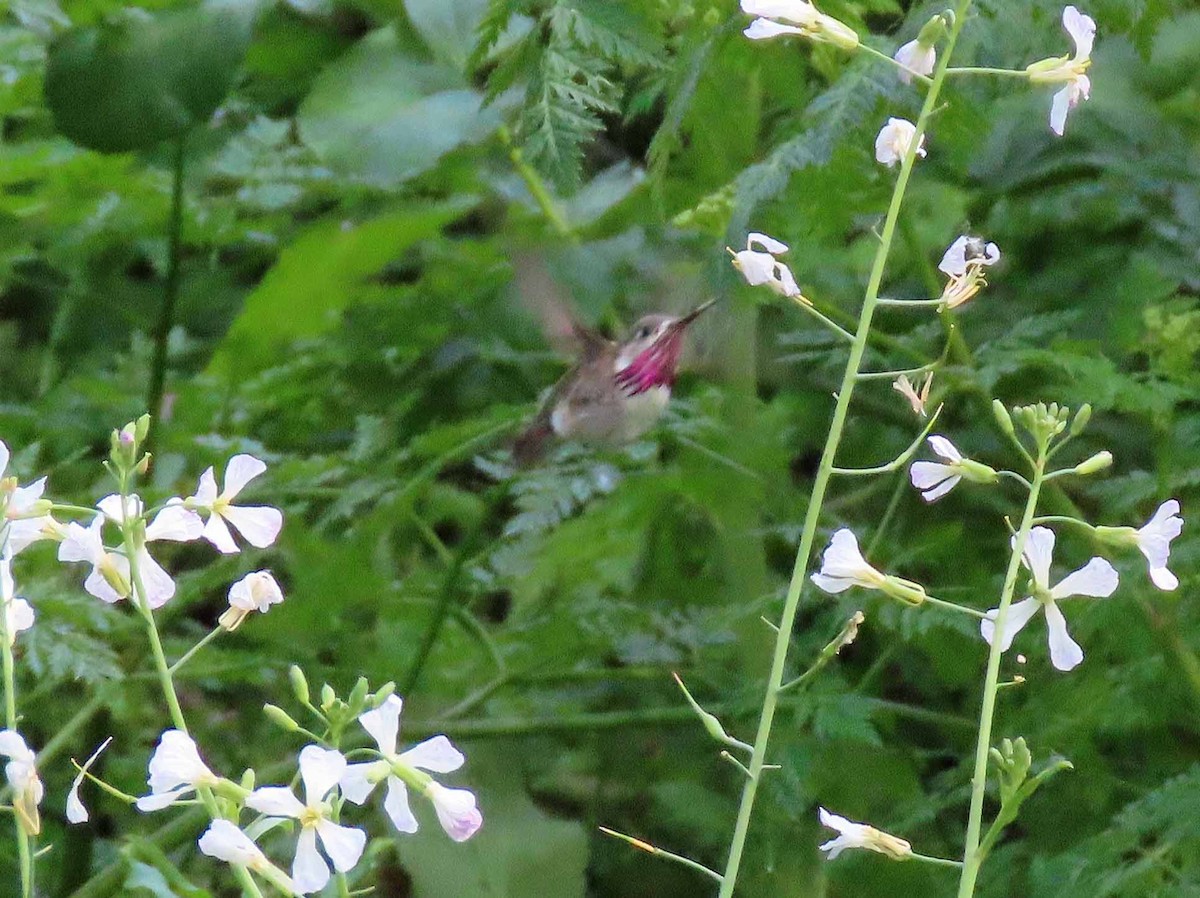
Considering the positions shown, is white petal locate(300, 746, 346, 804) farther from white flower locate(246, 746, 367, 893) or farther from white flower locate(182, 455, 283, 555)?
white flower locate(182, 455, 283, 555)

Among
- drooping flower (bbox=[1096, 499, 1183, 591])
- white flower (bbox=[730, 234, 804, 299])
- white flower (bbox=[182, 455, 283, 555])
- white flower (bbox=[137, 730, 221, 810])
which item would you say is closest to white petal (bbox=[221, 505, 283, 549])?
white flower (bbox=[182, 455, 283, 555])

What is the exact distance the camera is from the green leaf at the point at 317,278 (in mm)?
1261

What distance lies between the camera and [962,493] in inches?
57.4

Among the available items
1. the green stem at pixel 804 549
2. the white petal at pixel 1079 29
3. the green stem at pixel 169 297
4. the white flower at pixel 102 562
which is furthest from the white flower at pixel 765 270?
the green stem at pixel 169 297

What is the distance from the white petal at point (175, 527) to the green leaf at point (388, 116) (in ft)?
2.05

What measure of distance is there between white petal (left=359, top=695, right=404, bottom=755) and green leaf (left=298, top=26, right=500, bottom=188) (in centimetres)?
73

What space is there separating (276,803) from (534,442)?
92 cm

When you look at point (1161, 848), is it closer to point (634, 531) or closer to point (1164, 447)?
point (1164, 447)

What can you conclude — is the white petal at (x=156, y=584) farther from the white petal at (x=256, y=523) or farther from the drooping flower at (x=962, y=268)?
the drooping flower at (x=962, y=268)

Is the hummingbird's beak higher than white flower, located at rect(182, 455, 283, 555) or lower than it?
lower

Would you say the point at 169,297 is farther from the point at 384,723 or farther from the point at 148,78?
the point at 384,723

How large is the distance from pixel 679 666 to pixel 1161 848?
1.66ft

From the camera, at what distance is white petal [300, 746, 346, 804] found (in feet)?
1.53

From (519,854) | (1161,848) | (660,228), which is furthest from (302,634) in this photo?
(1161,848)
